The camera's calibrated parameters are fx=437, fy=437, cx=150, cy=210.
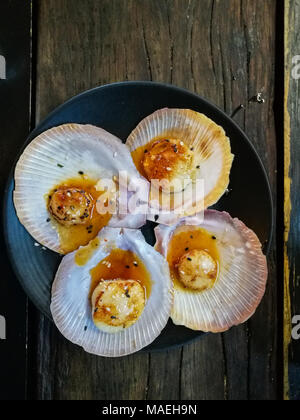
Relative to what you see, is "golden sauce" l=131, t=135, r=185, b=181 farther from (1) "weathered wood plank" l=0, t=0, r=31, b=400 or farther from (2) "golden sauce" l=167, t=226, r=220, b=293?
(1) "weathered wood plank" l=0, t=0, r=31, b=400

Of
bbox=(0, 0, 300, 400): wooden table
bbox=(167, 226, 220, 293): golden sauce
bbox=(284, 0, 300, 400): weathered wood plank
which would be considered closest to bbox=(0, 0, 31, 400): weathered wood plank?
bbox=(0, 0, 300, 400): wooden table

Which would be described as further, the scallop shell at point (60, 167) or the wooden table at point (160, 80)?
the wooden table at point (160, 80)

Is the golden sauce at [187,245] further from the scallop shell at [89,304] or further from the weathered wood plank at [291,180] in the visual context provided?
the weathered wood plank at [291,180]

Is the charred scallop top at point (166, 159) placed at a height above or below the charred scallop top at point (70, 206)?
above

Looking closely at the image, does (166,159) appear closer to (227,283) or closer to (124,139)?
(124,139)

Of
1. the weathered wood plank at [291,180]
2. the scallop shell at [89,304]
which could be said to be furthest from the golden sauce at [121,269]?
the weathered wood plank at [291,180]

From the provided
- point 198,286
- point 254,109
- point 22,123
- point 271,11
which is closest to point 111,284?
point 198,286

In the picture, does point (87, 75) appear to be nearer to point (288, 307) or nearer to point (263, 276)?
point (263, 276)
